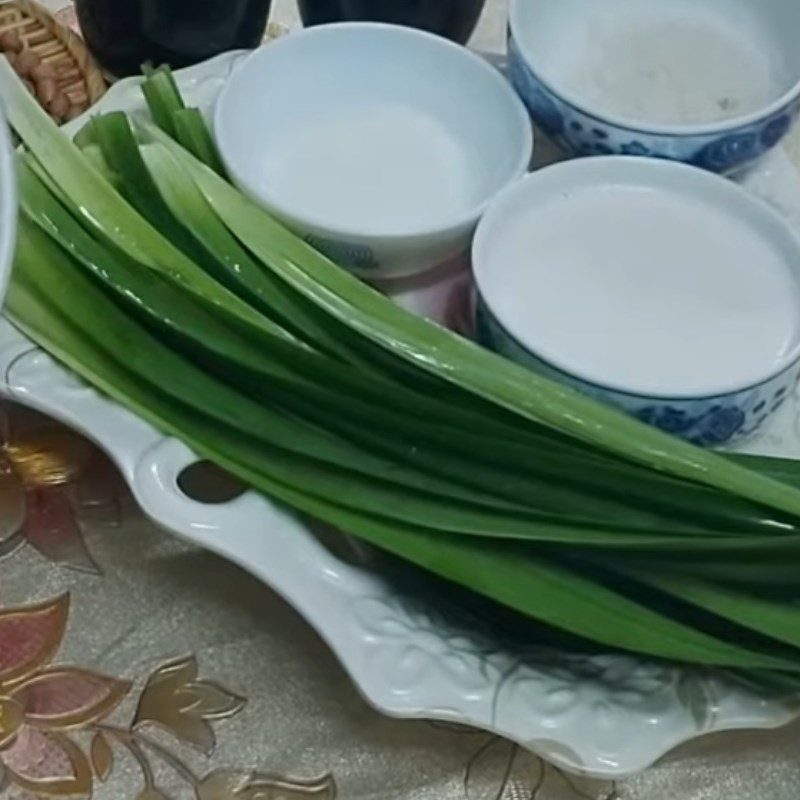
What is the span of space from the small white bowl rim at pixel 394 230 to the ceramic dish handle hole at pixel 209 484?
14 centimetres

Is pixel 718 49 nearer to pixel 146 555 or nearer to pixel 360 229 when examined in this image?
pixel 360 229

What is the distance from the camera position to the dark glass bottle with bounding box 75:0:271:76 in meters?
0.93

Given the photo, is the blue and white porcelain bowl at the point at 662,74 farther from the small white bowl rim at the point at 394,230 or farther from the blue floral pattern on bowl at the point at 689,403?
the blue floral pattern on bowl at the point at 689,403

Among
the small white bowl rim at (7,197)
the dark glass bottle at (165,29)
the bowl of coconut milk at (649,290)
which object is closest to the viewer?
the small white bowl rim at (7,197)

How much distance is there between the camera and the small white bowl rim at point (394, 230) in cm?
82

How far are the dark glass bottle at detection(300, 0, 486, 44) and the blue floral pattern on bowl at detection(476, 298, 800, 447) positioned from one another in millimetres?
243

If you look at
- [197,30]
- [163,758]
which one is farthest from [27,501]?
[197,30]

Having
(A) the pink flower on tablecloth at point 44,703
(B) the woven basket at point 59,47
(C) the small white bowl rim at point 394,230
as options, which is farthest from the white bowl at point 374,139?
(A) the pink flower on tablecloth at point 44,703

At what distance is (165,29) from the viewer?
3.10 ft

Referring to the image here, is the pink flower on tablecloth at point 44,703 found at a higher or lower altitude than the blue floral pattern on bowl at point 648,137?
lower

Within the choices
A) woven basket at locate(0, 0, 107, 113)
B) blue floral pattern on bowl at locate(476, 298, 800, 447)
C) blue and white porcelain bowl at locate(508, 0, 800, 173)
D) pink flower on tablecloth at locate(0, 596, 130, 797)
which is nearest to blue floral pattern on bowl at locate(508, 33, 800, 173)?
blue and white porcelain bowl at locate(508, 0, 800, 173)

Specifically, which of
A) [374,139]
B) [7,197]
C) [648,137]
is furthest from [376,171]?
[7,197]

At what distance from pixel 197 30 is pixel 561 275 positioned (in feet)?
0.93

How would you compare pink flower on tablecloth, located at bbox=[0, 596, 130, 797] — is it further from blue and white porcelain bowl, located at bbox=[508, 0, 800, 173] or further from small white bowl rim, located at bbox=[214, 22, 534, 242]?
blue and white porcelain bowl, located at bbox=[508, 0, 800, 173]
